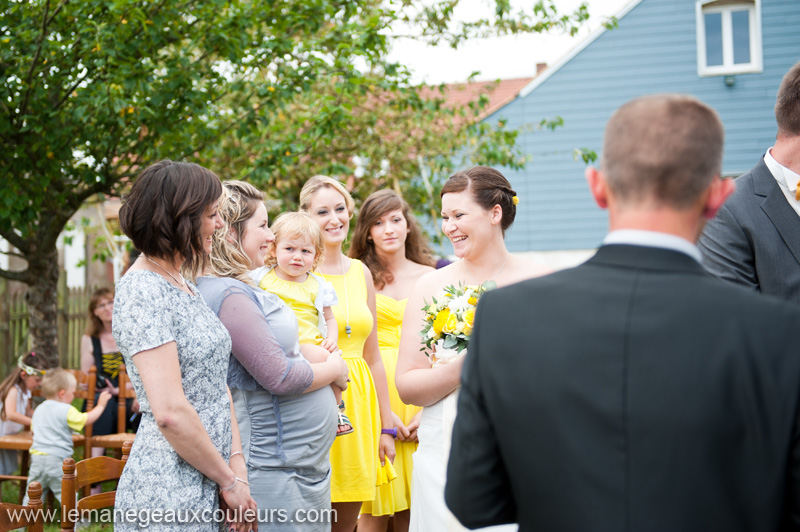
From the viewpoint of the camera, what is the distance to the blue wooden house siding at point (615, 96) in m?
16.8

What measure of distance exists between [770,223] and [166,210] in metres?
2.34

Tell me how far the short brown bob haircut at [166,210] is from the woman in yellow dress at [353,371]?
1.91 m

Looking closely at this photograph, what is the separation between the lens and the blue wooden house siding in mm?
16781

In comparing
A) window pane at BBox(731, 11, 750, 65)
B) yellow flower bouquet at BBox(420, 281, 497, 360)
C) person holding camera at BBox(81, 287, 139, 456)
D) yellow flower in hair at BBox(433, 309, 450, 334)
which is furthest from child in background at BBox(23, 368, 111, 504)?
window pane at BBox(731, 11, 750, 65)

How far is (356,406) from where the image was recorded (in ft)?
14.7

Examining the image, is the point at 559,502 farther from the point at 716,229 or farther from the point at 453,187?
the point at 453,187

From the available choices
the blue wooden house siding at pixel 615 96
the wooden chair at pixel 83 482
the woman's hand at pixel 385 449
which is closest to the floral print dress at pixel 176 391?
the wooden chair at pixel 83 482

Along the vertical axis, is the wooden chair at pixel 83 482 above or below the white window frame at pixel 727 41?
below

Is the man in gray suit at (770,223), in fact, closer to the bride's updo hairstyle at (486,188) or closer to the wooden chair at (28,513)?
the bride's updo hairstyle at (486,188)

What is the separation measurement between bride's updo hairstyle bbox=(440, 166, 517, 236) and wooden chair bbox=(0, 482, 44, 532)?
7.93ft

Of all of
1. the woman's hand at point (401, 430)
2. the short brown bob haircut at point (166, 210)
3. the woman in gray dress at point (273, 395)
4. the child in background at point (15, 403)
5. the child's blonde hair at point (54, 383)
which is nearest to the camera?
the short brown bob haircut at point (166, 210)

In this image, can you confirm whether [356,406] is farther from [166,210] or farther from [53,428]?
[53,428]

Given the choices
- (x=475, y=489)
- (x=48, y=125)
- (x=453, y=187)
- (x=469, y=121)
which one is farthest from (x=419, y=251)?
(x=469, y=121)

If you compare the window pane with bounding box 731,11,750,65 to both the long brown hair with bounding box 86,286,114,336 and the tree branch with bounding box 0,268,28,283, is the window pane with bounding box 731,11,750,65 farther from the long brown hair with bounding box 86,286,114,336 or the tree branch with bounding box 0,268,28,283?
the tree branch with bounding box 0,268,28,283
